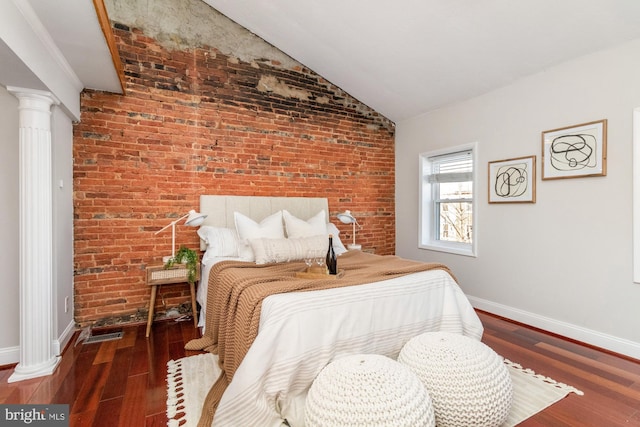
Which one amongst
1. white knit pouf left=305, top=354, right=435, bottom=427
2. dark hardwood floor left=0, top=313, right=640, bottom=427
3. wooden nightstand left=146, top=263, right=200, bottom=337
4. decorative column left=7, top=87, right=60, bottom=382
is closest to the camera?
white knit pouf left=305, top=354, right=435, bottom=427

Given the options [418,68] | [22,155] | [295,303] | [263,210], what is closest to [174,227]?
[263,210]

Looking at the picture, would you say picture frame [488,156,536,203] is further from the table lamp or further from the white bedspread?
the table lamp

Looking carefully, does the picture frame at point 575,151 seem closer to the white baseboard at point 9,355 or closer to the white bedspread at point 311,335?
the white bedspread at point 311,335

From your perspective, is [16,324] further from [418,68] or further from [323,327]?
[418,68]

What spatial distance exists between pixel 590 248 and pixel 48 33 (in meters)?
4.71

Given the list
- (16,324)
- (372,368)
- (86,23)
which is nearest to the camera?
(372,368)

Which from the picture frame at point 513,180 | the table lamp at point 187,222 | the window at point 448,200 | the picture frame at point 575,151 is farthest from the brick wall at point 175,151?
the picture frame at point 575,151

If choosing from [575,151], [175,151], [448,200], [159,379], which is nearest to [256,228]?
[175,151]

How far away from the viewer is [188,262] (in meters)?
3.28

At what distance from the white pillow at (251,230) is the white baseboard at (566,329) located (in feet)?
8.49

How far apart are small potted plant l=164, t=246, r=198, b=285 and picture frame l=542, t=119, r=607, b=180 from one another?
365 cm

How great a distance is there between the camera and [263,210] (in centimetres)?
407

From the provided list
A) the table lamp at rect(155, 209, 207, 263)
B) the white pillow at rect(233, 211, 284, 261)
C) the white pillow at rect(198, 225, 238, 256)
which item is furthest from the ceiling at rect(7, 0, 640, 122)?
the white pillow at rect(233, 211, 284, 261)

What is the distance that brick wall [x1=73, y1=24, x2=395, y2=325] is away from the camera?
10.9 feet
